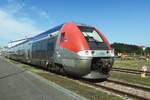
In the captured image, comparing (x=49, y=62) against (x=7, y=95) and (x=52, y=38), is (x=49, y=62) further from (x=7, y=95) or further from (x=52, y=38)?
(x=7, y=95)

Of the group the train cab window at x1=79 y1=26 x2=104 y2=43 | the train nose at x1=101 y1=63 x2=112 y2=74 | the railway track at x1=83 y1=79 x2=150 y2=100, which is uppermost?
the train cab window at x1=79 y1=26 x2=104 y2=43

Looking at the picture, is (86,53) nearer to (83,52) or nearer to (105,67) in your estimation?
(83,52)

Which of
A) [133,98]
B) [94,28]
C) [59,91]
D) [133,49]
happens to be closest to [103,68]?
[94,28]

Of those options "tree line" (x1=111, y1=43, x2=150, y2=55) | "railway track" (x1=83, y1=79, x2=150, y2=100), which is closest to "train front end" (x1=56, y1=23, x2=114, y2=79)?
"railway track" (x1=83, y1=79, x2=150, y2=100)

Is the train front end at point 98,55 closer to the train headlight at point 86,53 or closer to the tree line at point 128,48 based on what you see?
the train headlight at point 86,53

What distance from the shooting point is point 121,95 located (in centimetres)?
1123

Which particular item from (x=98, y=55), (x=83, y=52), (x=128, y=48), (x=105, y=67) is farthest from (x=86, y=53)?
(x=128, y=48)

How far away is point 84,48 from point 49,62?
618 cm

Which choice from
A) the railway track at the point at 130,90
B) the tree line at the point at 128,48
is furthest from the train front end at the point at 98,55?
the tree line at the point at 128,48

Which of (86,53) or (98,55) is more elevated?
(86,53)

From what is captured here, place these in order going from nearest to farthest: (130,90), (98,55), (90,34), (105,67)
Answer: (130,90) < (98,55) < (105,67) < (90,34)

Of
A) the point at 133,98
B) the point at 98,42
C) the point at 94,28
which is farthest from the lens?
the point at 94,28

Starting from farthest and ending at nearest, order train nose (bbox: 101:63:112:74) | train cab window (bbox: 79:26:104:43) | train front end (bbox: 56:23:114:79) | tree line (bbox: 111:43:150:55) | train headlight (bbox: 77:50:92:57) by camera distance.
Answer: tree line (bbox: 111:43:150:55) → train cab window (bbox: 79:26:104:43) → train nose (bbox: 101:63:112:74) → train front end (bbox: 56:23:114:79) → train headlight (bbox: 77:50:92:57)

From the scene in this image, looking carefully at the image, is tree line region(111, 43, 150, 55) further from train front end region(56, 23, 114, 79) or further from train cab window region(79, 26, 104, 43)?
train front end region(56, 23, 114, 79)
